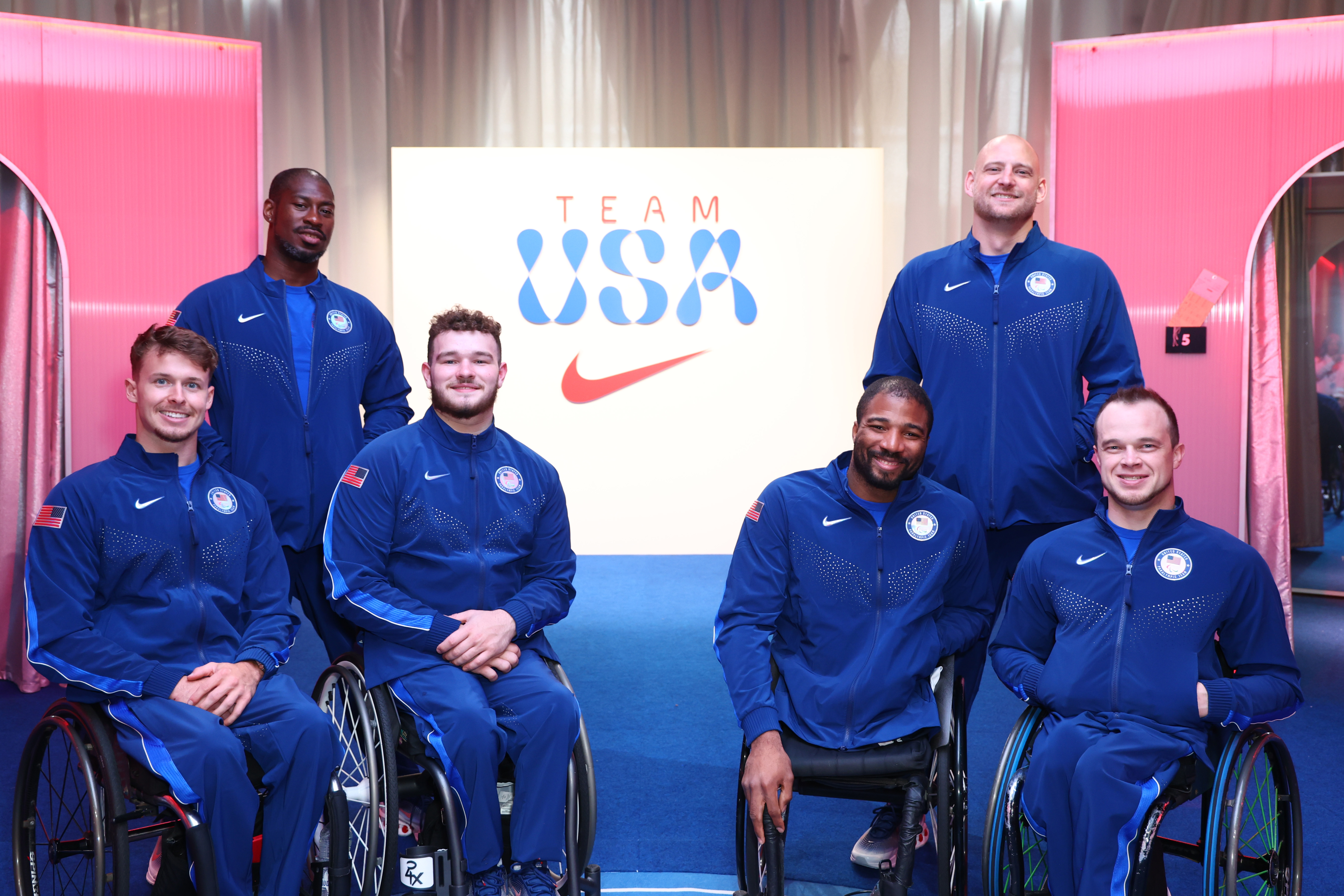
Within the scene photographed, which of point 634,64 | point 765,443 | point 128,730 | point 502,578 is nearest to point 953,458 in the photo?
point 502,578

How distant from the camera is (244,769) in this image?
1880mm

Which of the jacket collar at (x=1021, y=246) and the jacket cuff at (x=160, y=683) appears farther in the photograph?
the jacket collar at (x=1021, y=246)

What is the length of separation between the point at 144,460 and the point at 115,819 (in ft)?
2.29

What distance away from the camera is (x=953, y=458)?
2320mm

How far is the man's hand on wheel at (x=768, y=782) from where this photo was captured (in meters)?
1.85

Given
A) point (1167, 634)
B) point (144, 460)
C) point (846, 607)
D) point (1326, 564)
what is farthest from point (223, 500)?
point (1326, 564)

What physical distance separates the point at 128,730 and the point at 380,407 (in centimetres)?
108

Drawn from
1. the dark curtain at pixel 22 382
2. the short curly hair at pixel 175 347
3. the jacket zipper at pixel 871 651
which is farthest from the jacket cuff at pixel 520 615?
the dark curtain at pixel 22 382

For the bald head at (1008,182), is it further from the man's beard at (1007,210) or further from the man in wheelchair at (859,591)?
the man in wheelchair at (859,591)

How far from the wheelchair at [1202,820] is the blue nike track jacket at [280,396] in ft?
5.20

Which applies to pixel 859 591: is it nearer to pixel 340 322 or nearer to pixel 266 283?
pixel 340 322

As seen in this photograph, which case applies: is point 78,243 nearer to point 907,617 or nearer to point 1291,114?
point 907,617

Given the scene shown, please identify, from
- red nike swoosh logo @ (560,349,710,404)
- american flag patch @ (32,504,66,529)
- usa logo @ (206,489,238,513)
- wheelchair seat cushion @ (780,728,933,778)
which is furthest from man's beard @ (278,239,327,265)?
red nike swoosh logo @ (560,349,710,404)

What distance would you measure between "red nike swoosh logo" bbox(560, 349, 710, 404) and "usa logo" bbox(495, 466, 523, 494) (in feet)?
9.65
